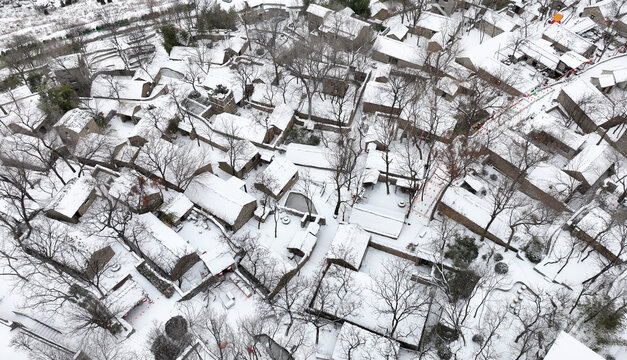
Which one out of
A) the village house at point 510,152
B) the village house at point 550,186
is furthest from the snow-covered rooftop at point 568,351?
the village house at point 510,152

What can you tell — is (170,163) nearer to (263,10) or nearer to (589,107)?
(263,10)

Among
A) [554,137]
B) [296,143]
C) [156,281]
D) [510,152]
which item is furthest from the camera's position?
[296,143]

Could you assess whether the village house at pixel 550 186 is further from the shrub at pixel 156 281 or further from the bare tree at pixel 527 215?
the shrub at pixel 156 281

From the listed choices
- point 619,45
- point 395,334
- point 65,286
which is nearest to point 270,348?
point 395,334

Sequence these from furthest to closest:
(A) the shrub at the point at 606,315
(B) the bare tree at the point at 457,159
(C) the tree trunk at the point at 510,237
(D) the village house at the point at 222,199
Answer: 1. (B) the bare tree at the point at 457,159
2. (D) the village house at the point at 222,199
3. (C) the tree trunk at the point at 510,237
4. (A) the shrub at the point at 606,315

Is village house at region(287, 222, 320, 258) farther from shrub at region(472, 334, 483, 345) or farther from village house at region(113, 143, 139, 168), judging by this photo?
village house at region(113, 143, 139, 168)

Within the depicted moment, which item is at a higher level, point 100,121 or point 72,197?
point 100,121

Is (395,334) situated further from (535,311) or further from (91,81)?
(91,81)

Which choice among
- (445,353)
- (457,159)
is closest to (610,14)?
(457,159)
